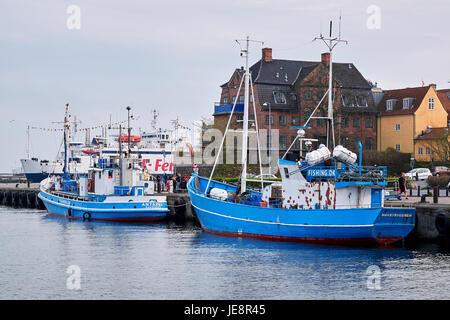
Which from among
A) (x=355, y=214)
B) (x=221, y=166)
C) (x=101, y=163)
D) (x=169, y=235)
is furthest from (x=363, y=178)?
(x=221, y=166)

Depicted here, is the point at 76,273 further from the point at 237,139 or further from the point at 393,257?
the point at 237,139

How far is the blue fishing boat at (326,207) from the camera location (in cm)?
3547

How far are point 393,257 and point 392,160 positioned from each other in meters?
45.1

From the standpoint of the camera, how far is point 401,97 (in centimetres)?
8531

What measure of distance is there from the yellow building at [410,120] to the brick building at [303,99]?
142cm

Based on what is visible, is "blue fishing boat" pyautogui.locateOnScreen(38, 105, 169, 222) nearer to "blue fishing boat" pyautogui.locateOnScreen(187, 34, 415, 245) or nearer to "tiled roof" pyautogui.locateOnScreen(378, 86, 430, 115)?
"blue fishing boat" pyautogui.locateOnScreen(187, 34, 415, 245)

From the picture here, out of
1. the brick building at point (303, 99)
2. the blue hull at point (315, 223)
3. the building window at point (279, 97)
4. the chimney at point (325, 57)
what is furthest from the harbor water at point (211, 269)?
the chimney at point (325, 57)

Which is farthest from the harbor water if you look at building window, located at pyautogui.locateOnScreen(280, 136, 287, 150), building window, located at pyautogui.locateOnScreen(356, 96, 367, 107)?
building window, located at pyautogui.locateOnScreen(356, 96, 367, 107)

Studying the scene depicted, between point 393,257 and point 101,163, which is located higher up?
point 101,163

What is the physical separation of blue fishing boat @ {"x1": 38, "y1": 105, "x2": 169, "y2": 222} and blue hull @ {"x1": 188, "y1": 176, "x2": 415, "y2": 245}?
37.6ft

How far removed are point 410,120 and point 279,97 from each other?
587 inches

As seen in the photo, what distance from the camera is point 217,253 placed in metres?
35.5

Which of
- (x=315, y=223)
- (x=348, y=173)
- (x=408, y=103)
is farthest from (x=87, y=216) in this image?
(x=408, y=103)

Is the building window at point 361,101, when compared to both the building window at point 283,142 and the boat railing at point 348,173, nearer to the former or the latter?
the building window at point 283,142
